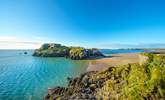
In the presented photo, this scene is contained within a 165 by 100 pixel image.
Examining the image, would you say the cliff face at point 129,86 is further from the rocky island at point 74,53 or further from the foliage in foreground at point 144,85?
the rocky island at point 74,53

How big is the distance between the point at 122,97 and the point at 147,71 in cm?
415

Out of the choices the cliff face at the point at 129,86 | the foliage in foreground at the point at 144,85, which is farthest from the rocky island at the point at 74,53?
the foliage in foreground at the point at 144,85

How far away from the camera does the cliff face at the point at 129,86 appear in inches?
606

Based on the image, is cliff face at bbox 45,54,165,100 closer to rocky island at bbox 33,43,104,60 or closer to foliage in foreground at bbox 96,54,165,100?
foliage in foreground at bbox 96,54,165,100

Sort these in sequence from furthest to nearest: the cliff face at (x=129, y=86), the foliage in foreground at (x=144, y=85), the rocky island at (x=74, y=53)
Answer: the rocky island at (x=74, y=53), the cliff face at (x=129, y=86), the foliage in foreground at (x=144, y=85)

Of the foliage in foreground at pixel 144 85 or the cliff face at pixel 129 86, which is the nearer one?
the foliage in foreground at pixel 144 85

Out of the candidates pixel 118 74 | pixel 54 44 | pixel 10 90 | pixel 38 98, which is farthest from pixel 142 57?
pixel 54 44

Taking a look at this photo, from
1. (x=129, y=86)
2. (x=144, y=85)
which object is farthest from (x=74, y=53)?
(x=144, y=85)

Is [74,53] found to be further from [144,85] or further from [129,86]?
[144,85]

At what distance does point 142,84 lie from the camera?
16.1 m

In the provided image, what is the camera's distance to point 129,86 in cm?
1741

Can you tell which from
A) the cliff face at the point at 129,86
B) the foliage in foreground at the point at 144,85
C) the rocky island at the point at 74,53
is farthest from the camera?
the rocky island at the point at 74,53

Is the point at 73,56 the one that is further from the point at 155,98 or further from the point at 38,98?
the point at 155,98

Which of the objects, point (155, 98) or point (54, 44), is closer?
point (155, 98)
